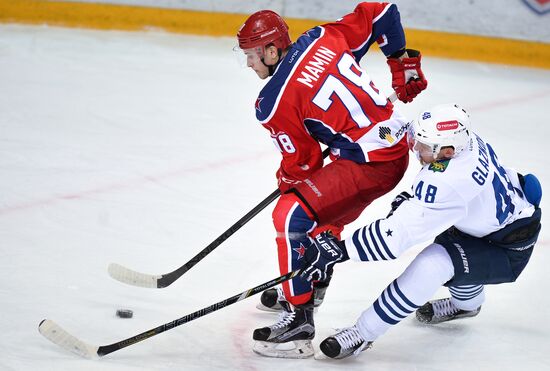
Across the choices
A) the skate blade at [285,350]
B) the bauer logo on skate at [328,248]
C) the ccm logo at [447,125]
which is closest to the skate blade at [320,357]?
the skate blade at [285,350]

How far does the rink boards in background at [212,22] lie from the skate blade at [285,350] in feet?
11.2

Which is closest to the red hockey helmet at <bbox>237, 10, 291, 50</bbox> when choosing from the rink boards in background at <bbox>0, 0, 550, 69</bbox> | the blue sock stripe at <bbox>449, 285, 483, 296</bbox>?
the blue sock stripe at <bbox>449, 285, 483, 296</bbox>

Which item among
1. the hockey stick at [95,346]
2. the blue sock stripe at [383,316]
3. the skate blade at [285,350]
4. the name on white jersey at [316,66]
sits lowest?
the skate blade at [285,350]

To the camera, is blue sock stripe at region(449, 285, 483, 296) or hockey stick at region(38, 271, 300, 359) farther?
blue sock stripe at region(449, 285, 483, 296)

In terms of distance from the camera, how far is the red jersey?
298 cm

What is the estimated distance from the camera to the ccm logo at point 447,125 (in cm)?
283

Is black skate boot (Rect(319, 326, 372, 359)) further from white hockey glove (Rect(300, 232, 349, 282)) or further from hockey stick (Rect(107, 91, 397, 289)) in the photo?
hockey stick (Rect(107, 91, 397, 289))

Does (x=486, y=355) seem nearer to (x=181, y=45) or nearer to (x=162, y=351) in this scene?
(x=162, y=351)

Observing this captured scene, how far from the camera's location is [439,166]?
2840 millimetres

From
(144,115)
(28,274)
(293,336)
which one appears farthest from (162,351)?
(144,115)

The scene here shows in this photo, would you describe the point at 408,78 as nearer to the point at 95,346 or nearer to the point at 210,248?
the point at 210,248

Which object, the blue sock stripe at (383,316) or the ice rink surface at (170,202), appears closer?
the blue sock stripe at (383,316)

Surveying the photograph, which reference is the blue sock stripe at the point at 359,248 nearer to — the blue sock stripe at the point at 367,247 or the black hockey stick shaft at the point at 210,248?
the blue sock stripe at the point at 367,247

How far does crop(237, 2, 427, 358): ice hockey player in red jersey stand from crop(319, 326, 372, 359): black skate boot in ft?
0.27
